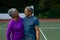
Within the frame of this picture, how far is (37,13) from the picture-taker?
32.7m

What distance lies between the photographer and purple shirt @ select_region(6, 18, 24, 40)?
4176mm

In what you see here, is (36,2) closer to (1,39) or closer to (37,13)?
(37,13)

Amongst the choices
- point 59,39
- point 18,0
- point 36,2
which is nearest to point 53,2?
point 36,2

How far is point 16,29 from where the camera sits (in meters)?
4.18

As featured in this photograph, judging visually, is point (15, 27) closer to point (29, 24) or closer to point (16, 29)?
point (16, 29)

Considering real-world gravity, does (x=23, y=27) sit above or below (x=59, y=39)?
above

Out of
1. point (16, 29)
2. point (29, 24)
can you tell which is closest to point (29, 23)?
point (29, 24)

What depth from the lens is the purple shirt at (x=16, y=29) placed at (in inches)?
164

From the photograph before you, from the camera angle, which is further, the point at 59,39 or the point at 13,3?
the point at 13,3

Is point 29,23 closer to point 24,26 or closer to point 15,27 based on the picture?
point 24,26

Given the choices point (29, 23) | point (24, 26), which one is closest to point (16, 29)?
point (24, 26)

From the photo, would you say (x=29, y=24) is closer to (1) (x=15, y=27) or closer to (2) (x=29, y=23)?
(2) (x=29, y=23)

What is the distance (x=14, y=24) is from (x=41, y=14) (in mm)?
28406

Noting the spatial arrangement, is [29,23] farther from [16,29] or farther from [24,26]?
[16,29]
